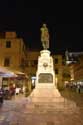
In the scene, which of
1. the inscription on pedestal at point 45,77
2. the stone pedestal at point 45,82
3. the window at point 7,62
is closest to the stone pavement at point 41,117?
the stone pedestal at point 45,82

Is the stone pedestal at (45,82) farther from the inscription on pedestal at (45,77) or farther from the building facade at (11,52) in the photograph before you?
the building facade at (11,52)

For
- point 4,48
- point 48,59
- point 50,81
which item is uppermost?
point 4,48

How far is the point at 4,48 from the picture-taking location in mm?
59844

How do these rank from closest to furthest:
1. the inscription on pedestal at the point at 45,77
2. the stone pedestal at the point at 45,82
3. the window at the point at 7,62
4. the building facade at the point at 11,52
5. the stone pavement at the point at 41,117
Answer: the stone pavement at the point at 41,117, the stone pedestal at the point at 45,82, the inscription on pedestal at the point at 45,77, the window at the point at 7,62, the building facade at the point at 11,52

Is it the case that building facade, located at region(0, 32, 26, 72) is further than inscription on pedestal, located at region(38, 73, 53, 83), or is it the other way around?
building facade, located at region(0, 32, 26, 72)

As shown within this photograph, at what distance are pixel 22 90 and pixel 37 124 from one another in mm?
31419

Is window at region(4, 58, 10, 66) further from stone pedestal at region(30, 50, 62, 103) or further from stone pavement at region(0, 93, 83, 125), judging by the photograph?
stone pavement at region(0, 93, 83, 125)

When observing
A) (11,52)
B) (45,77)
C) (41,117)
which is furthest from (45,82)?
(11,52)

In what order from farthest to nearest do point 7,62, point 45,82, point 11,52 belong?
point 11,52, point 7,62, point 45,82

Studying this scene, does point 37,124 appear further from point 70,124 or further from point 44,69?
point 44,69

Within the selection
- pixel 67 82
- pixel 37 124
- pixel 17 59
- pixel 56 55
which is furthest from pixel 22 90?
pixel 67 82

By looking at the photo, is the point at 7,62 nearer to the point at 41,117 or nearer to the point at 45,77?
the point at 45,77

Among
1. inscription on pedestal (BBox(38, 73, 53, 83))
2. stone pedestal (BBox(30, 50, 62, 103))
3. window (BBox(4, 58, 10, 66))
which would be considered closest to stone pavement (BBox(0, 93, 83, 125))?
stone pedestal (BBox(30, 50, 62, 103))

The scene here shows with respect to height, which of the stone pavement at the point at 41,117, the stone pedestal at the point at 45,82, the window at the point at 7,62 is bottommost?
the stone pavement at the point at 41,117
